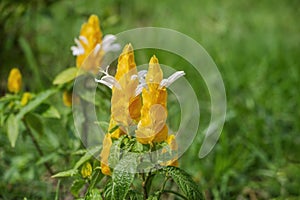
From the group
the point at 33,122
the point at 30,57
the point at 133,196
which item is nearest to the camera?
the point at 133,196

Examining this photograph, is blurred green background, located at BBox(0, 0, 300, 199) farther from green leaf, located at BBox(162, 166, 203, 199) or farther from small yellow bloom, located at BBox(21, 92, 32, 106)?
green leaf, located at BBox(162, 166, 203, 199)

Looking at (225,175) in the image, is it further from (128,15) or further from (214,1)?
(214,1)

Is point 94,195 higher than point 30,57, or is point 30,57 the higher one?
point 30,57

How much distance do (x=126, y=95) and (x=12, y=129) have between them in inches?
23.7

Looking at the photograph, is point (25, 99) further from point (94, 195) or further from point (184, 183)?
point (184, 183)

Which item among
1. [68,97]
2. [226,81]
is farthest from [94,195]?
[226,81]

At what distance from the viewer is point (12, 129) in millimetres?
1734

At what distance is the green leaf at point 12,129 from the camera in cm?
172

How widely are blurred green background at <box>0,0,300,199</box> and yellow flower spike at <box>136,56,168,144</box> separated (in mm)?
753

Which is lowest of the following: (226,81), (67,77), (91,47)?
(67,77)

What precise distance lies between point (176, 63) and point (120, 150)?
6.55 ft

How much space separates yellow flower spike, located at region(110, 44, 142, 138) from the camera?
1.28 metres

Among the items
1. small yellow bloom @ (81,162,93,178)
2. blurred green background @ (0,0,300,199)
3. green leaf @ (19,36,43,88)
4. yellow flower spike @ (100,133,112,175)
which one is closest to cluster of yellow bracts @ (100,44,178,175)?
yellow flower spike @ (100,133,112,175)

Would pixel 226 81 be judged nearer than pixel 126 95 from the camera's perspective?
No
